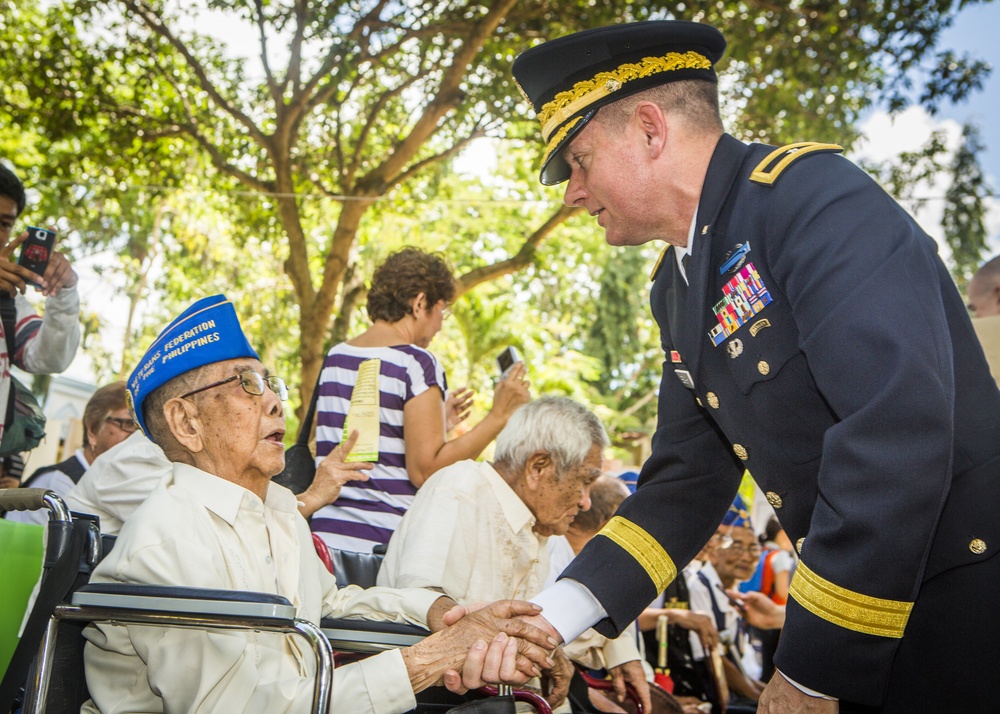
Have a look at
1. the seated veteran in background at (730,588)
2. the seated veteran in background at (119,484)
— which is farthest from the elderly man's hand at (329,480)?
the seated veteran in background at (730,588)

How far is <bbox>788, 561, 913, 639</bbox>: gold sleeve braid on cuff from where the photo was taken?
1469 millimetres

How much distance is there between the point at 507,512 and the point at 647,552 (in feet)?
4.04

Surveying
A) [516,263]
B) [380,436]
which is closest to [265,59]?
[516,263]

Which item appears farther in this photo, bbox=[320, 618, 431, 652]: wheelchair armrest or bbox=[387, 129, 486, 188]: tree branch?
bbox=[387, 129, 486, 188]: tree branch

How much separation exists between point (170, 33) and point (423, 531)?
31.2ft

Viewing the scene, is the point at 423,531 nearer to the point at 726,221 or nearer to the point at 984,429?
the point at 726,221

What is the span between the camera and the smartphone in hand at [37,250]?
3924 millimetres

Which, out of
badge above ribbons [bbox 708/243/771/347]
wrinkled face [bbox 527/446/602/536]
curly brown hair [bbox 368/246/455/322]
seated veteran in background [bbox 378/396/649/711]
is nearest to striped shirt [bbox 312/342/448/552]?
curly brown hair [bbox 368/246/455/322]

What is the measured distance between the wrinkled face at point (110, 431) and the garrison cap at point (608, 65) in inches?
134

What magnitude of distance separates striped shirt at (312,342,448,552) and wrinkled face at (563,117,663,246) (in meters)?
1.87

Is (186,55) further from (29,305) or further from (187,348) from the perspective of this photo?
(187,348)

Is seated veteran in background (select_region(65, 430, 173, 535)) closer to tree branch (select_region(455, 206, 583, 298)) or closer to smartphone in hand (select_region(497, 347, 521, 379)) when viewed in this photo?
smartphone in hand (select_region(497, 347, 521, 379))

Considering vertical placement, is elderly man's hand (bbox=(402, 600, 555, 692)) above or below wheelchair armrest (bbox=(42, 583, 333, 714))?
below

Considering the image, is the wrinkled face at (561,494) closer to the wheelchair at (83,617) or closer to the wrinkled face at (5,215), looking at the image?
the wheelchair at (83,617)
